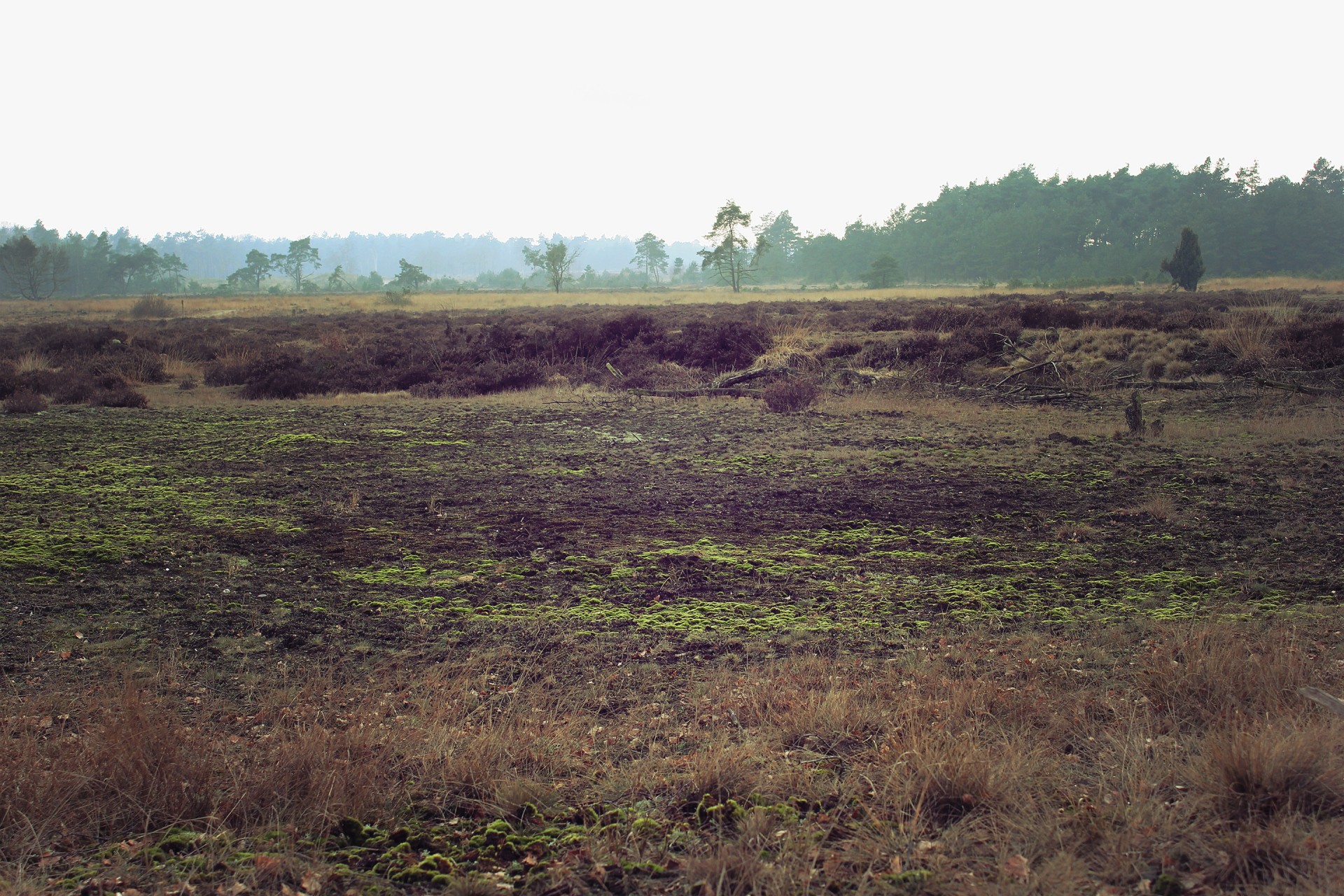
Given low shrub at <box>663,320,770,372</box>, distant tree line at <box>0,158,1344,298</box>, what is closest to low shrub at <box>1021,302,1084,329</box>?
low shrub at <box>663,320,770,372</box>

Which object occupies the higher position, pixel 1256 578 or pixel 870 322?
pixel 870 322

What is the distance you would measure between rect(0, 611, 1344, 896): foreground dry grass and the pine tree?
1914 inches

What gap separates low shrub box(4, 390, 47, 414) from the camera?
12664 mm

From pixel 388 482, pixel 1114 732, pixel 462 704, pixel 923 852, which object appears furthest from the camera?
pixel 388 482

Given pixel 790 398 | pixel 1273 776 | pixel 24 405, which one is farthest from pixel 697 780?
pixel 24 405

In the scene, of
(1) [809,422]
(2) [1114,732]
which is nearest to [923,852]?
(2) [1114,732]

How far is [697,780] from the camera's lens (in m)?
2.90

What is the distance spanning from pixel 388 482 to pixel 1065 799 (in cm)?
722

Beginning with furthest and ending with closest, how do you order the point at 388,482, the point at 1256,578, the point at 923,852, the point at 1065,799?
1. the point at 388,482
2. the point at 1256,578
3. the point at 1065,799
4. the point at 923,852

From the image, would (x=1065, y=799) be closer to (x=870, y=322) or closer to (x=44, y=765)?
(x=44, y=765)

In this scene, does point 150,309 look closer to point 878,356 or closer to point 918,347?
point 878,356

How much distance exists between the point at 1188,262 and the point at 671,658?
50.3 meters

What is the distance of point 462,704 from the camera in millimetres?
3719

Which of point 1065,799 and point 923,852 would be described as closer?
point 923,852
